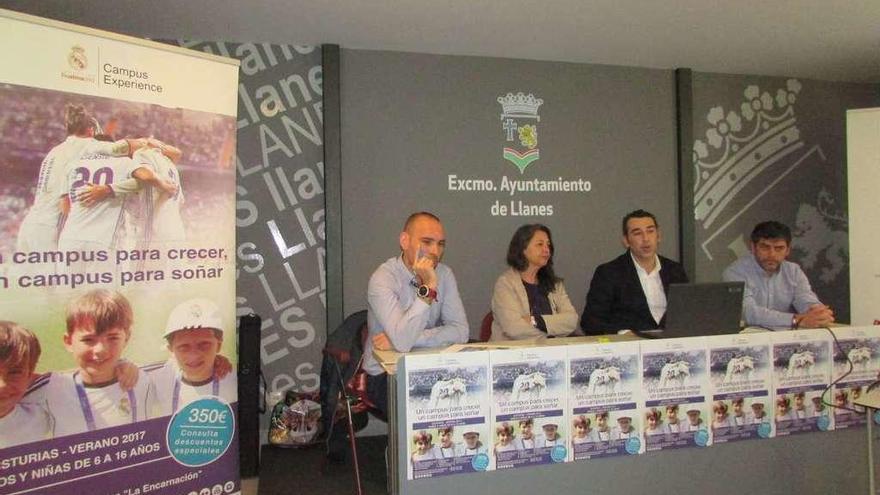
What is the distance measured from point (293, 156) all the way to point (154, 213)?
1.52 meters

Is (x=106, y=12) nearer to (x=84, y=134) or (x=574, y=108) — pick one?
(x=84, y=134)

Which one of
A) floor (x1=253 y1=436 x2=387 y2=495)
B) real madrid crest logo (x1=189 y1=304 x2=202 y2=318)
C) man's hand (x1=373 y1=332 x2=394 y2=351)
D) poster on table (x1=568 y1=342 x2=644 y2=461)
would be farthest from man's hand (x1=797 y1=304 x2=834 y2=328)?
real madrid crest logo (x1=189 y1=304 x2=202 y2=318)

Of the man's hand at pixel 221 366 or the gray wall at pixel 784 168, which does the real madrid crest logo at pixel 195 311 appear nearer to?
the man's hand at pixel 221 366

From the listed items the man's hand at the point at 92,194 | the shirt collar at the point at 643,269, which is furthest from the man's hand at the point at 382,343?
the shirt collar at the point at 643,269

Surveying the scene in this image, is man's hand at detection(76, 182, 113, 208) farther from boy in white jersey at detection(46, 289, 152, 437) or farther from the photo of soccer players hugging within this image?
boy in white jersey at detection(46, 289, 152, 437)

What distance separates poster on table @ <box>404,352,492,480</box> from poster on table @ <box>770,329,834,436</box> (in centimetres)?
134

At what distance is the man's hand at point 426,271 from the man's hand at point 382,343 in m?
0.32

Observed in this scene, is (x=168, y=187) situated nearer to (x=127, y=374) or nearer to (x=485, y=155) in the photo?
(x=127, y=374)

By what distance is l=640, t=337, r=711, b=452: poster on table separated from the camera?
235 cm

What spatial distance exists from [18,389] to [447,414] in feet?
5.56

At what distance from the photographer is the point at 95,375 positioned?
245 centimetres

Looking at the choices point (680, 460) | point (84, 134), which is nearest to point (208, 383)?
point (84, 134)

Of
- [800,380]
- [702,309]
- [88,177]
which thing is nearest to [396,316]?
[702,309]

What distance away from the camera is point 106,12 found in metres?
3.38
